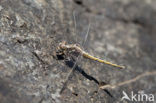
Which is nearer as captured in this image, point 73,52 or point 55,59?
point 55,59

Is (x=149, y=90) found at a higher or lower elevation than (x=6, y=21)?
lower

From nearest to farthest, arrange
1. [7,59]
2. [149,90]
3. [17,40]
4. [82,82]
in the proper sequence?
[7,59] → [17,40] → [82,82] → [149,90]

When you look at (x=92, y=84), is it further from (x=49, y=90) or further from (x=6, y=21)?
(x=6, y=21)

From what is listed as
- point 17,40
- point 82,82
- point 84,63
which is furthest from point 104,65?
point 17,40

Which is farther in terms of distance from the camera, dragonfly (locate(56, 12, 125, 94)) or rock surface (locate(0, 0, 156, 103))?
dragonfly (locate(56, 12, 125, 94))

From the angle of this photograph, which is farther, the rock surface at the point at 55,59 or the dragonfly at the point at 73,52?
the dragonfly at the point at 73,52

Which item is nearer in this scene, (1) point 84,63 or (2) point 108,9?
(1) point 84,63

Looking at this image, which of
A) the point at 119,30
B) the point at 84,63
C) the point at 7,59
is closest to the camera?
the point at 7,59

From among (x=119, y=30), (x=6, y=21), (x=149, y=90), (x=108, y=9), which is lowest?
(x=149, y=90)
